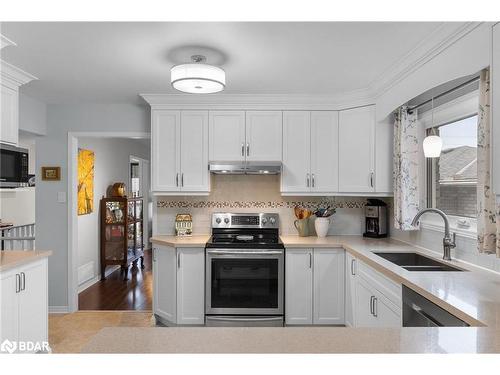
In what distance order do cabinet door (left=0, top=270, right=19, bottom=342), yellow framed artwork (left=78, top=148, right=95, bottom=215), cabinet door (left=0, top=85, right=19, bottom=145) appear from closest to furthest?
cabinet door (left=0, top=270, right=19, bottom=342)
cabinet door (left=0, top=85, right=19, bottom=145)
yellow framed artwork (left=78, top=148, right=95, bottom=215)

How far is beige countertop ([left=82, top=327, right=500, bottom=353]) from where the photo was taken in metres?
0.96

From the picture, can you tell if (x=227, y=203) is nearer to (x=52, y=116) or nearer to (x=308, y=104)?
(x=308, y=104)

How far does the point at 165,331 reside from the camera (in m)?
1.10

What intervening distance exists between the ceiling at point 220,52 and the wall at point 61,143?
584 mm

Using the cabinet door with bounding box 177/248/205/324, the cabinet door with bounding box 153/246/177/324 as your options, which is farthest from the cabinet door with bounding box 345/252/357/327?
the cabinet door with bounding box 153/246/177/324

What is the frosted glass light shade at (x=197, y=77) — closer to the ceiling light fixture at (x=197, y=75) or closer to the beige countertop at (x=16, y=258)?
the ceiling light fixture at (x=197, y=75)

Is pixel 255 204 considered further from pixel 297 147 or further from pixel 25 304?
pixel 25 304

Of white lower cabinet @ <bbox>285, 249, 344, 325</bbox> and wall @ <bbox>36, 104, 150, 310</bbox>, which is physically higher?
wall @ <bbox>36, 104, 150, 310</bbox>

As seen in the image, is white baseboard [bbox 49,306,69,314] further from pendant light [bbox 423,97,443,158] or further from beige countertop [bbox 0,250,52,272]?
pendant light [bbox 423,97,443,158]

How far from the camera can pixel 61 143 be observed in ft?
13.0

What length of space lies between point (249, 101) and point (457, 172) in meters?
1.98

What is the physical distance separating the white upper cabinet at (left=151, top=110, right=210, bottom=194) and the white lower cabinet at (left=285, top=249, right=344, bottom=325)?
1187mm

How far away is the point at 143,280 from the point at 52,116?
2669 millimetres

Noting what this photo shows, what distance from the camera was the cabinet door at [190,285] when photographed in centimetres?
332
